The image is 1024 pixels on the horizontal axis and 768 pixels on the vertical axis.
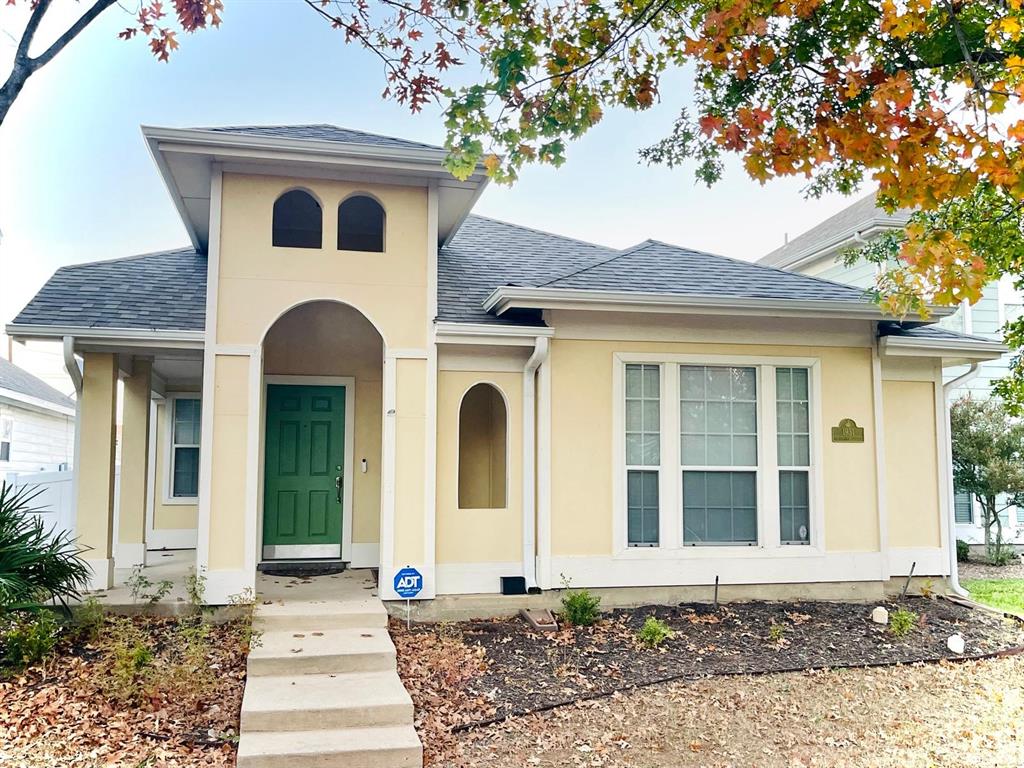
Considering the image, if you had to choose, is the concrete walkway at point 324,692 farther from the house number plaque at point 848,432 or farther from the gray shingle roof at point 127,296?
the house number plaque at point 848,432

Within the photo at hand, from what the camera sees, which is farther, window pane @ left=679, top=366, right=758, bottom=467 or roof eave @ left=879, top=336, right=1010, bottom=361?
roof eave @ left=879, top=336, right=1010, bottom=361

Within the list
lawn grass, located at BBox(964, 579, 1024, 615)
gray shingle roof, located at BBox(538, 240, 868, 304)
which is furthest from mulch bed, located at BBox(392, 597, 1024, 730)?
gray shingle roof, located at BBox(538, 240, 868, 304)

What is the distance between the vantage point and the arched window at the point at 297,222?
863 centimetres

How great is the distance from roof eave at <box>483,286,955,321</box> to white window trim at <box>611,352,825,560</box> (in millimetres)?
565

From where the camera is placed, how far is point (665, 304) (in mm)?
7852

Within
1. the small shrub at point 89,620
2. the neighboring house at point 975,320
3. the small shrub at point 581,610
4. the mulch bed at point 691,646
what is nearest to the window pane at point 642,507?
the mulch bed at point 691,646

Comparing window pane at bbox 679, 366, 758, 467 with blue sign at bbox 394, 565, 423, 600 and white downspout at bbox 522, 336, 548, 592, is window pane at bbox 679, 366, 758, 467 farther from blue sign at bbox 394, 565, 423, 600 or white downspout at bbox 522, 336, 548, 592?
blue sign at bbox 394, 565, 423, 600

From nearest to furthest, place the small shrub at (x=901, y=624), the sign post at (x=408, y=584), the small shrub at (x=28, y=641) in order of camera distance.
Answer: the small shrub at (x=28, y=641)
the sign post at (x=408, y=584)
the small shrub at (x=901, y=624)

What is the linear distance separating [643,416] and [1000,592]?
6.28 m

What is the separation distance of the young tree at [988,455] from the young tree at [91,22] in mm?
13069

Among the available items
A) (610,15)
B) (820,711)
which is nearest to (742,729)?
(820,711)

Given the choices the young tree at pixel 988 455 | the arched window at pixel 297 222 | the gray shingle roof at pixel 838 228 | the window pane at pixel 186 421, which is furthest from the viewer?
the gray shingle roof at pixel 838 228

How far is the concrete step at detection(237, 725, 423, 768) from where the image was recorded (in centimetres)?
465

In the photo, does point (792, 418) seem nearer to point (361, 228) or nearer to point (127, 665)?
point (361, 228)
